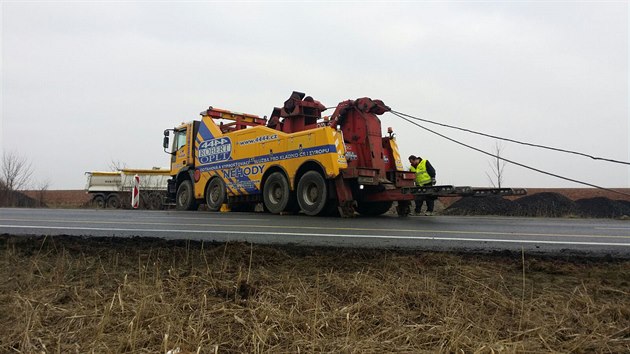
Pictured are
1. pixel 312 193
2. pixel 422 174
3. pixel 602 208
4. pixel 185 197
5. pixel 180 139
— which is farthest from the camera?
pixel 602 208

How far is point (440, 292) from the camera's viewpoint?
3.02 metres

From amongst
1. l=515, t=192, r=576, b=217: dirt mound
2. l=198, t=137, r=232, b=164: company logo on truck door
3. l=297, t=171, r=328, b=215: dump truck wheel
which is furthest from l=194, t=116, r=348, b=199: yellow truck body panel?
l=515, t=192, r=576, b=217: dirt mound

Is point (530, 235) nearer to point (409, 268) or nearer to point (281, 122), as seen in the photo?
point (409, 268)

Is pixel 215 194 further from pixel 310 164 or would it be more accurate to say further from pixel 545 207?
pixel 545 207

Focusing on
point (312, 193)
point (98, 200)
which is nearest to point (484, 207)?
point (312, 193)

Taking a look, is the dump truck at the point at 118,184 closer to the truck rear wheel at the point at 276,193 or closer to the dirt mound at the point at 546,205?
the truck rear wheel at the point at 276,193

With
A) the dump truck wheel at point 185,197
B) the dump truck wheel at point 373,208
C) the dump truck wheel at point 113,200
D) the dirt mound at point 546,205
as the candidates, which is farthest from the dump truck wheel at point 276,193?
the dump truck wheel at point 113,200

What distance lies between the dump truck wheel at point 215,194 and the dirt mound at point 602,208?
1313cm

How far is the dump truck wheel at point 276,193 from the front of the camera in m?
11.5

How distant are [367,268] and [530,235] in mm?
3723

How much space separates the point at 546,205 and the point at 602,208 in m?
2.04

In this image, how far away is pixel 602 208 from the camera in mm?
17047

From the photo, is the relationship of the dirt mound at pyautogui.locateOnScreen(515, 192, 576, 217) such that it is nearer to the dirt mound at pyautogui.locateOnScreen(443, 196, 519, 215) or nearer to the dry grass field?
the dirt mound at pyautogui.locateOnScreen(443, 196, 519, 215)

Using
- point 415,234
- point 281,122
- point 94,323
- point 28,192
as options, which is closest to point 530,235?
point 415,234
